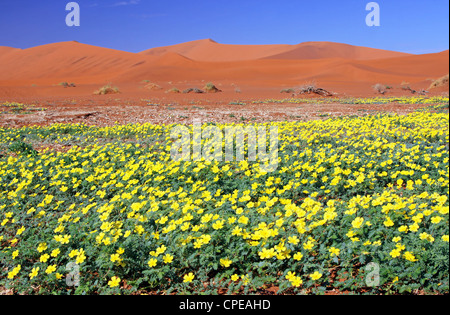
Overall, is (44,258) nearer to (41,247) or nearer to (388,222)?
(41,247)

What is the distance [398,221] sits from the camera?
318 cm

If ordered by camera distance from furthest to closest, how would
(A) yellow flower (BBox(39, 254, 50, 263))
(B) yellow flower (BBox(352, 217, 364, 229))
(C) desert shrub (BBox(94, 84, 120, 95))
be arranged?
1. (C) desert shrub (BBox(94, 84, 120, 95))
2. (A) yellow flower (BBox(39, 254, 50, 263))
3. (B) yellow flower (BBox(352, 217, 364, 229))

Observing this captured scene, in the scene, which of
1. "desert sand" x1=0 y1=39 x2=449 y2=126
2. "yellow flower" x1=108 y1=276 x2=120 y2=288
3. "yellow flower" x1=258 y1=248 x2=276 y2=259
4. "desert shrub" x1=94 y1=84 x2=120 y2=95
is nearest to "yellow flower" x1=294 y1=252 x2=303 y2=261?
"yellow flower" x1=258 y1=248 x2=276 y2=259

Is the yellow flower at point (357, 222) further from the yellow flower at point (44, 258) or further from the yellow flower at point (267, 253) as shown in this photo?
the yellow flower at point (44, 258)

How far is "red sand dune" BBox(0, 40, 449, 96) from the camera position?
133 ft

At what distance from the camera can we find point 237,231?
10.7 feet

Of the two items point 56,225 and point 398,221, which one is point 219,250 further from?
point 56,225

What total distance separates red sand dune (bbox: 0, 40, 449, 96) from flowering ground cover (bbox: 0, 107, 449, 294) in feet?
81.2

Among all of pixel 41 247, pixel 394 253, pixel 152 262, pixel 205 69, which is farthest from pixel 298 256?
pixel 205 69

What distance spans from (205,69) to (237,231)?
179 ft

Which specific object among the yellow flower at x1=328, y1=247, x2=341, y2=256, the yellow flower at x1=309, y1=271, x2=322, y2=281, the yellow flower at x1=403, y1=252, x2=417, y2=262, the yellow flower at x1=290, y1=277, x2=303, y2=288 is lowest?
the yellow flower at x1=290, y1=277, x2=303, y2=288

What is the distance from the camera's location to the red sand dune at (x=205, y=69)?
40.6 m

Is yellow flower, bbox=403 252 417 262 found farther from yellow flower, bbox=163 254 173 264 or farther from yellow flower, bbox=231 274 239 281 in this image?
yellow flower, bbox=163 254 173 264
